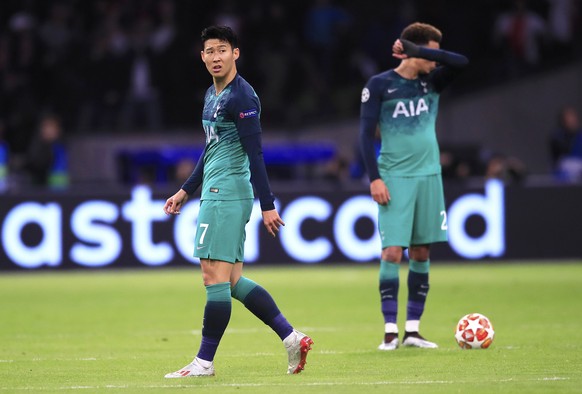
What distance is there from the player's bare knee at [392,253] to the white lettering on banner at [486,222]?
900cm

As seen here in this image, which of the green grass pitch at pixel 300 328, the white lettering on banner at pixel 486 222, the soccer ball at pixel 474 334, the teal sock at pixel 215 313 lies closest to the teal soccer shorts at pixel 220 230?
the teal sock at pixel 215 313

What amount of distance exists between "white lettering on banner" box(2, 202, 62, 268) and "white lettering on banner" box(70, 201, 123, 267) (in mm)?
253

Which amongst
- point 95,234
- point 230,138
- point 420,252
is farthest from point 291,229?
point 230,138

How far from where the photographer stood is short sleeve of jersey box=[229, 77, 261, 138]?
8.04 m

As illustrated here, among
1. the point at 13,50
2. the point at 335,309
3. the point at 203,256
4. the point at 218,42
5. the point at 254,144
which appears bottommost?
the point at 335,309

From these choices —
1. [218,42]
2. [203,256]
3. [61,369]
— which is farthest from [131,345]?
[218,42]

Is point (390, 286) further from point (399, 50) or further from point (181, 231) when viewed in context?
point (181, 231)

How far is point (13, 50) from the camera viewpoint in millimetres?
22953

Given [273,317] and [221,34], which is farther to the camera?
[273,317]

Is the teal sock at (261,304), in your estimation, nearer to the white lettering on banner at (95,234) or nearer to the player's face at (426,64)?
the player's face at (426,64)

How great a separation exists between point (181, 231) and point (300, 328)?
7083 mm

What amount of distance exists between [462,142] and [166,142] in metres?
5.25

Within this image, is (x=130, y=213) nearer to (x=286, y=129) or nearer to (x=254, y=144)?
(x=286, y=129)

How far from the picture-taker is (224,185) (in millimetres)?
8133
